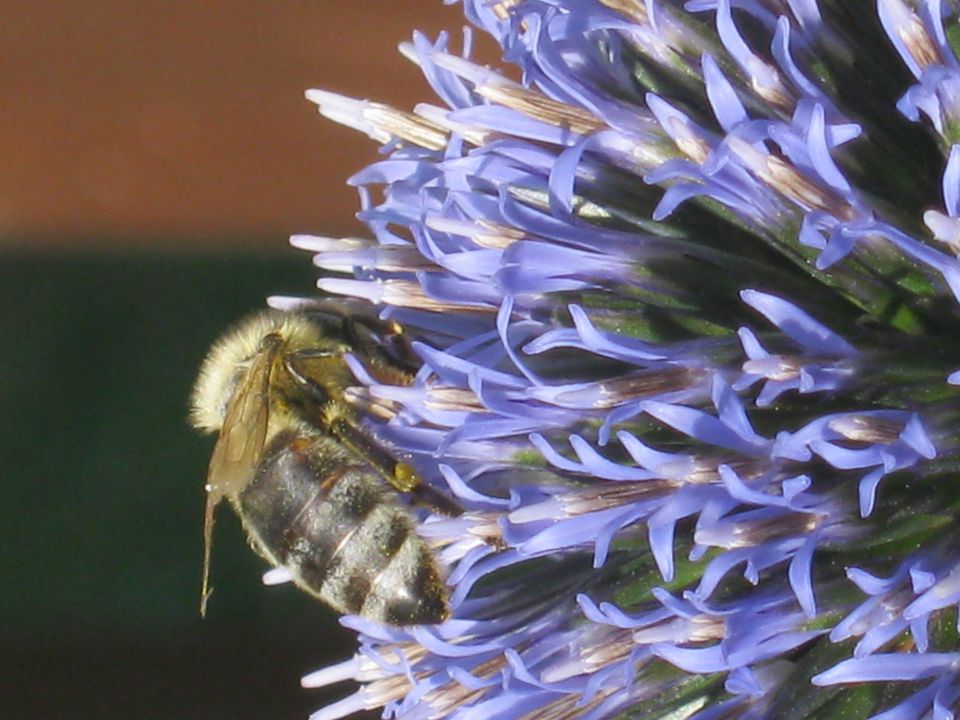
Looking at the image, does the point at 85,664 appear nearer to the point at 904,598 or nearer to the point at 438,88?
the point at 438,88

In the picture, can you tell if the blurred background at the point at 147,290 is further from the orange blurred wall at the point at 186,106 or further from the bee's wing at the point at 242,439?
the bee's wing at the point at 242,439

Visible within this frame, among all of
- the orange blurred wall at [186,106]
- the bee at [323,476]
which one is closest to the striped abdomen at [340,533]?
the bee at [323,476]

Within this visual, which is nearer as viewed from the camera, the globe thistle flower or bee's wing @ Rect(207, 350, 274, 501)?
the globe thistle flower

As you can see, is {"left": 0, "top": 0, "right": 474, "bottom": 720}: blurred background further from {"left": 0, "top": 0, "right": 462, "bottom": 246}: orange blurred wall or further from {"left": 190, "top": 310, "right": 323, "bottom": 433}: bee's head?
{"left": 190, "top": 310, "right": 323, "bottom": 433}: bee's head

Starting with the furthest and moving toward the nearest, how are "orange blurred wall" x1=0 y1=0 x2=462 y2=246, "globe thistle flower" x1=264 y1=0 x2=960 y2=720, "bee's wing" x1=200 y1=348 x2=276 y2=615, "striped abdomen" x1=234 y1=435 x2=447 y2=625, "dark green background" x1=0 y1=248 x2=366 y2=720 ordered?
1. "orange blurred wall" x1=0 y1=0 x2=462 y2=246
2. "dark green background" x1=0 y1=248 x2=366 y2=720
3. "bee's wing" x1=200 y1=348 x2=276 y2=615
4. "striped abdomen" x1=234 y1=435 x2=447 y2=625
5. "globe thistle flower" x1=264 y1=0 x2=960 y2=720

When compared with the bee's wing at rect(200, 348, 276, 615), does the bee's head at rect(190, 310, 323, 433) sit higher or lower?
higher

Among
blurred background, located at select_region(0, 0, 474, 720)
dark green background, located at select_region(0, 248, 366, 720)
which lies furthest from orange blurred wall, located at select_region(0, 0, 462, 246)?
dark green background, located at select_region(0, 248, 366, 720)

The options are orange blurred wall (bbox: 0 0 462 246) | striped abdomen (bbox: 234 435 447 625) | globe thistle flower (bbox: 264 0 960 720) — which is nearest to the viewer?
globe thistle flower (bbox: 264 0 960 720)
